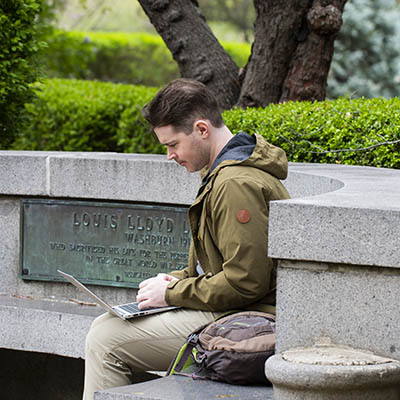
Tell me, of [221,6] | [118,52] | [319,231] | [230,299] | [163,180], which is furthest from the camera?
[221,6]

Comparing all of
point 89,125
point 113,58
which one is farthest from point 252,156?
point 113,58

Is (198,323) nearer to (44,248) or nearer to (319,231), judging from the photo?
(319,231)

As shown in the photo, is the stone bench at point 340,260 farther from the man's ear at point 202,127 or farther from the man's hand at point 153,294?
the man's ear at point 202,127

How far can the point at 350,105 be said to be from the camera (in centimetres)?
610

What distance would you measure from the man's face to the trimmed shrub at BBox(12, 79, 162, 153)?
4.61 meters

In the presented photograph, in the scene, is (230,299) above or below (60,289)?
above

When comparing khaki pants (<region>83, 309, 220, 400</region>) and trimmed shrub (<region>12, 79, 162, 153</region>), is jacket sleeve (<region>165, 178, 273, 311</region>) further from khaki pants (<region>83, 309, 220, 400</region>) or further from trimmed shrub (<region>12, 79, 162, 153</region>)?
trimmed shrub (<region>12, 79, 162, 153</region>)

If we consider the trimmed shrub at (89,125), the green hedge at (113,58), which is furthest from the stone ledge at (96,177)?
the green hedge at (113,58)

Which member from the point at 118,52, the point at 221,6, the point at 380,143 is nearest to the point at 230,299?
the point at 380,143

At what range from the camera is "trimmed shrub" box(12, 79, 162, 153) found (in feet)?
27.3

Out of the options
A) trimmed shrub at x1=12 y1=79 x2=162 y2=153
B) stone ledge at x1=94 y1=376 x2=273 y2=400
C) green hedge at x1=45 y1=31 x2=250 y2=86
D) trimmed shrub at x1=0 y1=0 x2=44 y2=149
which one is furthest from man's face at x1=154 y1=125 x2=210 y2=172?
green hedge at x1=45 y1=31 x2=250 y2=86

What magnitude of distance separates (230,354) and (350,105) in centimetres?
348

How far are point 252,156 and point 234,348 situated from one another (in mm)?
813

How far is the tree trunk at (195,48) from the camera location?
7.74 m
